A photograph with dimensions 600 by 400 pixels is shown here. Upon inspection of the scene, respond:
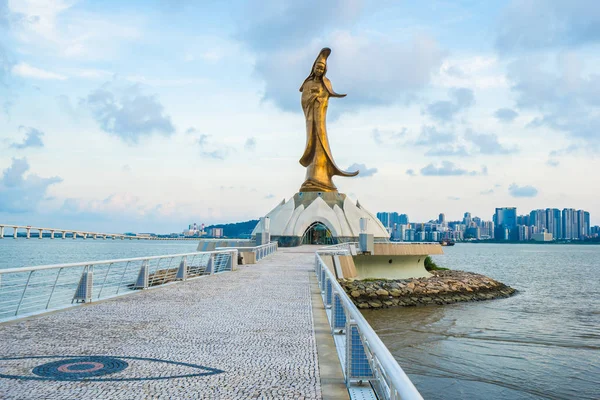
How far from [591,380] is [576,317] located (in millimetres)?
12566

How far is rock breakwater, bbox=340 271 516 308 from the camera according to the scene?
23.8 metres

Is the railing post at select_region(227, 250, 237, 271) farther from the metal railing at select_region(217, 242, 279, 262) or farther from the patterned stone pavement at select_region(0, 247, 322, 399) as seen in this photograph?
the patterned stone pavement at select_region(0, 247, 322, 399)

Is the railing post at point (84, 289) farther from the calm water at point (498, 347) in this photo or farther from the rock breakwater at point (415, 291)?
the rock breakwater at point (415, 291)

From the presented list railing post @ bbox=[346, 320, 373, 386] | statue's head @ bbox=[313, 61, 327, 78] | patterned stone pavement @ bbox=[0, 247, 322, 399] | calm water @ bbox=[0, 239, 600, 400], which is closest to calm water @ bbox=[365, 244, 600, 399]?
calm water @ bbox=[0, 239, 600, 400]

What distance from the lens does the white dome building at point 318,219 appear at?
41438mm

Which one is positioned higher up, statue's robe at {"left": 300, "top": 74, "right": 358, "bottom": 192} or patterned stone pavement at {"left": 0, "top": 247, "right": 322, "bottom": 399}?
statue's robe at {"left": 300, "top": 74, "right": 358, "bottom": 192}

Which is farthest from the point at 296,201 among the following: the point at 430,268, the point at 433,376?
the point at 433,376

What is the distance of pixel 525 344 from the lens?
646 inches

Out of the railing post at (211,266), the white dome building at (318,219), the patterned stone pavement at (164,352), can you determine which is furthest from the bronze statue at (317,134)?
the patterned stone pavement at (164,352)

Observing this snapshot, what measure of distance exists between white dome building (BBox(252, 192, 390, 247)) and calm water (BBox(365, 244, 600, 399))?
15.3 meters

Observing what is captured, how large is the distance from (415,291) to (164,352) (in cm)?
2124

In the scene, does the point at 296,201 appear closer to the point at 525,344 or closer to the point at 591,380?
the point at 525,344

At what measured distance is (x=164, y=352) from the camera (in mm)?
5852

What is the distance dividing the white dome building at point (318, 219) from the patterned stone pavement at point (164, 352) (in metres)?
31.2
